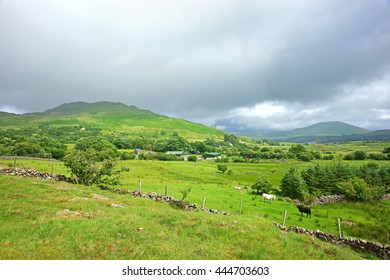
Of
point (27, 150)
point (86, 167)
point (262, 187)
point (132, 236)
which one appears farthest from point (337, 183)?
point (27, 150)

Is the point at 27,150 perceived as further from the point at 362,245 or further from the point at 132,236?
the point at 362,245

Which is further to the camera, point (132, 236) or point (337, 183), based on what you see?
point (337, 183)

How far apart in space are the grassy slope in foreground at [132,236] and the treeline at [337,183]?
39354mm

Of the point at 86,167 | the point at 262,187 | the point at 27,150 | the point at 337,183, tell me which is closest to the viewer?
the point at 86,167

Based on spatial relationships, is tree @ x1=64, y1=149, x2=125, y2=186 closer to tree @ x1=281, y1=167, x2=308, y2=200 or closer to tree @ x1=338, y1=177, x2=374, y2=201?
tree @ x1=281, y1=167, x2=308, y2=200

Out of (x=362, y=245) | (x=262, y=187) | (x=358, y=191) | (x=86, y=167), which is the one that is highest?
(x=86, y=167)

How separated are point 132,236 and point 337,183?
6084 centimetres

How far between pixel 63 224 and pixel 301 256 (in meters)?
14.1

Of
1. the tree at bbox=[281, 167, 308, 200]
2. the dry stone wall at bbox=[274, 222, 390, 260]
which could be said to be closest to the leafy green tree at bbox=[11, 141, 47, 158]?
the tree at bbox=[281, 167, 308, 200]

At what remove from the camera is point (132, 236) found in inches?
535

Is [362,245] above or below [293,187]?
above

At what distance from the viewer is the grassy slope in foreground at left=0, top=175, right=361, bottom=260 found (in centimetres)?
1131

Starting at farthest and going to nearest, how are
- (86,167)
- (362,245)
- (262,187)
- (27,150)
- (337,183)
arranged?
(27,150) → (337,183) → (262,187) → (86,167) → (362,245)
